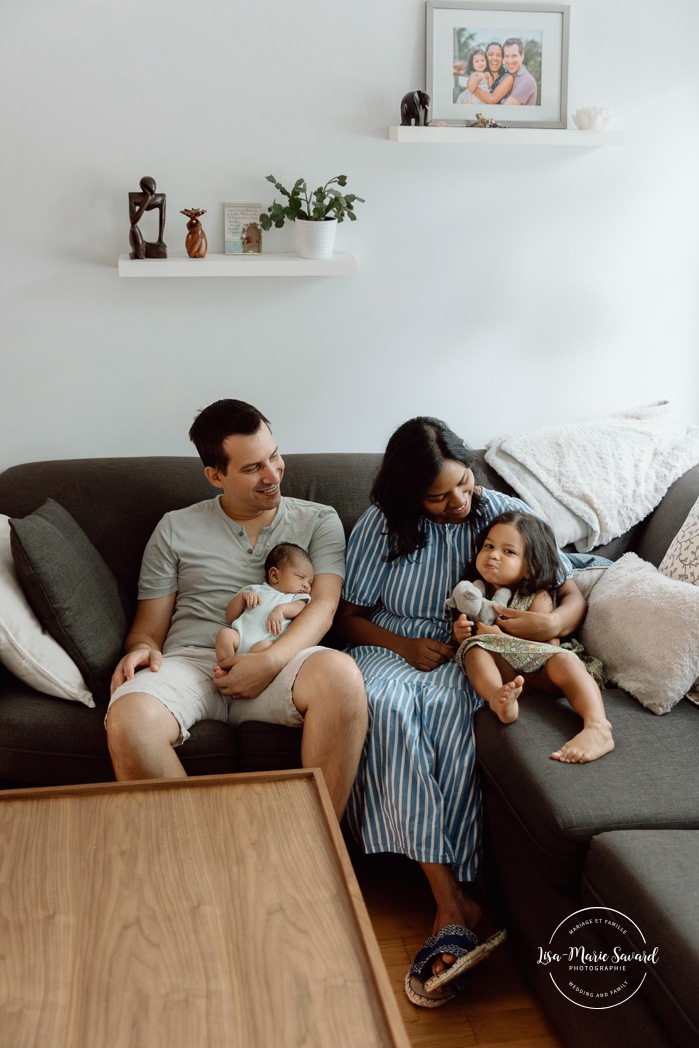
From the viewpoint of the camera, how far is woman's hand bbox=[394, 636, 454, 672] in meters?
2.23

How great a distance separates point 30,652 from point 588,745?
3.92ft

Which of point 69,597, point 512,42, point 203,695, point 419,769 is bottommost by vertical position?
point 419,769

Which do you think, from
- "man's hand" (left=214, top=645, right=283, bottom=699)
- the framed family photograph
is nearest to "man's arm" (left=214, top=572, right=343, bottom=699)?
"man's hand" (left=214, top=645, right=283, bottom=699)

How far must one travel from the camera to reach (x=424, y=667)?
2227 mm

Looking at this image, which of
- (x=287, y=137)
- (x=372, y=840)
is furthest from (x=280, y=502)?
(x=287, y=137)

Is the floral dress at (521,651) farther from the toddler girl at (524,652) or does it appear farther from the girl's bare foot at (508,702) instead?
the girl's bare foot at (508,702)

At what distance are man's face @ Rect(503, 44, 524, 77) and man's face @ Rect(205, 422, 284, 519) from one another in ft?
4.40

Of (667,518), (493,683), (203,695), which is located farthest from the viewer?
(667,518)

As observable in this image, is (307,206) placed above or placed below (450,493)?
above

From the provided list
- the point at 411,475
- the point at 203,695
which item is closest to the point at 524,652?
the point at 411,475

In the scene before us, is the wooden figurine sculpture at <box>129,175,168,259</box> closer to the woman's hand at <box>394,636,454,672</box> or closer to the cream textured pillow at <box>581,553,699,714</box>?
the woman's hand at <box>394,636,454,672</box>

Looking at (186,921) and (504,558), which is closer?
(186,921)

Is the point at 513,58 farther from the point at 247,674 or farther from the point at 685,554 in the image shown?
the point at 247,674

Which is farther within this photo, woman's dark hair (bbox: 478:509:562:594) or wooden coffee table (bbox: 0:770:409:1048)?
woman's dark hair (bbox: 478:509:562:594)
